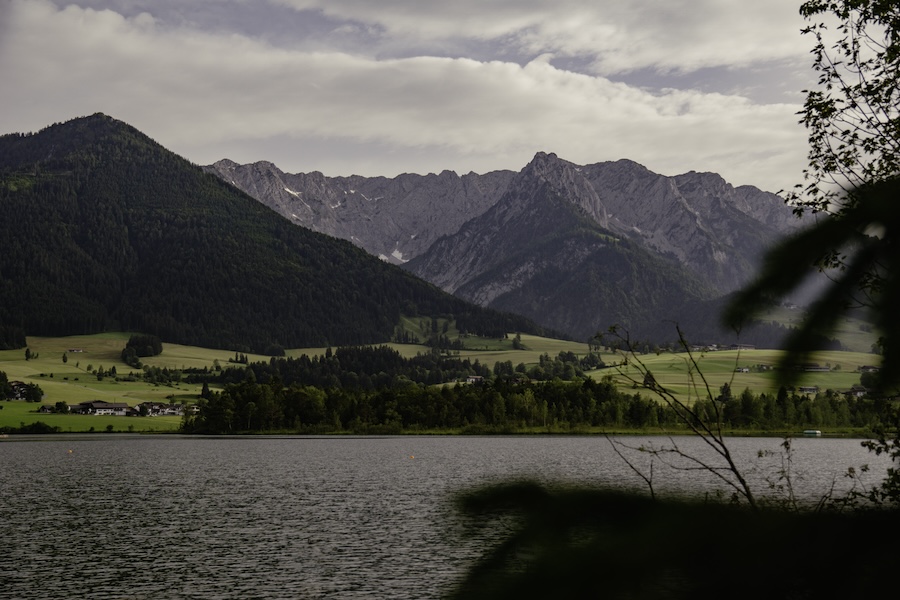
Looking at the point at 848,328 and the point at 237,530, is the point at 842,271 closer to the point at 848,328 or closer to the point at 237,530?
the point at 848,328

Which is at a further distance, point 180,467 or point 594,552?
point 180,467

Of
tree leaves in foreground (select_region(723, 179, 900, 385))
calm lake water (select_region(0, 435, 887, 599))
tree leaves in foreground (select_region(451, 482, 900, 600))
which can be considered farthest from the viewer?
calm lake water (select_region(0, 435, 887, 599))

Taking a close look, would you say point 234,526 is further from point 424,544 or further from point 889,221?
point 889,221

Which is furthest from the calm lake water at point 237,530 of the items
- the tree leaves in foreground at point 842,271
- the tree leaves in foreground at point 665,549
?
the tree leaves in foreground at point 842,271

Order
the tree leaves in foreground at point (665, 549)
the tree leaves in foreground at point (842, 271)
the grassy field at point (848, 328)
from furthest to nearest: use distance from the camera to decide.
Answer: the grassy field at point (848, 328) → the tree leaves in foreground at point (842, 271) → the tree leaves in foreground at point (665, 549)

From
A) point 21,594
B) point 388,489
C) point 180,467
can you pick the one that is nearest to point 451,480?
point 388,489

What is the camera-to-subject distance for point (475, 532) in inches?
A: 150

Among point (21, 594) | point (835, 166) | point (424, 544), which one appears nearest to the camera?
point (835, 166)

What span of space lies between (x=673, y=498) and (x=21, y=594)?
63.0 m

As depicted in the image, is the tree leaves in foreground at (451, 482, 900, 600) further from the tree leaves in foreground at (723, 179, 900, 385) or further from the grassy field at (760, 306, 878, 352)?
the grassy field at (760, 306, 878, 352)

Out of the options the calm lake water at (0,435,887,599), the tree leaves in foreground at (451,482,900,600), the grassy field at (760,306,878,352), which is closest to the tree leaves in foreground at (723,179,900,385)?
the grassy field at (760,306,878,352)

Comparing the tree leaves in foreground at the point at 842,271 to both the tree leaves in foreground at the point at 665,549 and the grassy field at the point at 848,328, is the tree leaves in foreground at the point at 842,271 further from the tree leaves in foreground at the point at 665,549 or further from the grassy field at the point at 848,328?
the tree leaves in foreground at the point at 665,549

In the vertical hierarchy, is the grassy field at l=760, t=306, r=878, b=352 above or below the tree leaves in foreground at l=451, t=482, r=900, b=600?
above

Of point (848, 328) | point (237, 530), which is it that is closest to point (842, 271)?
point (848, 328)
